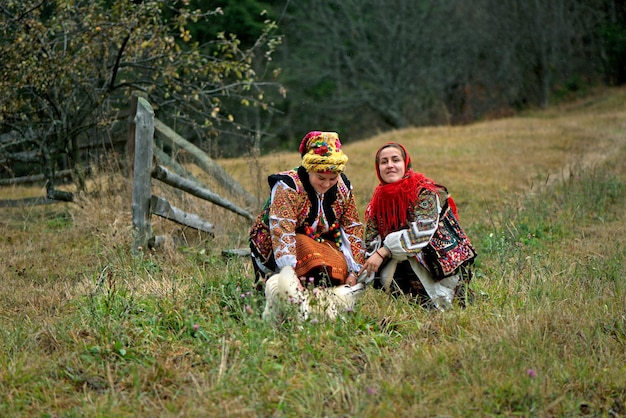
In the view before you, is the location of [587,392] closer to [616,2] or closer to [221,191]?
[221,191]

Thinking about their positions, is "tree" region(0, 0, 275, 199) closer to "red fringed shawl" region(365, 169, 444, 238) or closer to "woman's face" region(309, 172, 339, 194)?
"woman's face" region(309, 172, 339, 194)

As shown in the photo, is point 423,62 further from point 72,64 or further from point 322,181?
point 322,181

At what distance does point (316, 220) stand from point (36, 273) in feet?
9.17

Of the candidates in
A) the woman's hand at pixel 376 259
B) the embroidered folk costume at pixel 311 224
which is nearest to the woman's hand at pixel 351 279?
the embroidered folk costume at pixel 311 224

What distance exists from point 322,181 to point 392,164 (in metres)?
0.53

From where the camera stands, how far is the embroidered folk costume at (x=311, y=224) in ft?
15.3

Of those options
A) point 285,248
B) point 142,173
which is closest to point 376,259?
point 285,248

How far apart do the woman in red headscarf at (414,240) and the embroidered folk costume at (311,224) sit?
7.6 inches

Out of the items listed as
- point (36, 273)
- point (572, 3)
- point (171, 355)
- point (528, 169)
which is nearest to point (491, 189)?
point (528, 169)

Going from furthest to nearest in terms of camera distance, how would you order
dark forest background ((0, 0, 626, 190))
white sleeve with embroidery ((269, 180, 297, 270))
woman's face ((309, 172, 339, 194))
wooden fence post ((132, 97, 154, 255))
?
dark forest background ((0, 0, 626, 190)) < wooden fence post ((132, 97, 154, 255)) < woman's face ((309, 172, 339, 194)) < white sleeve with embroidery ((269, 180, 297, 270))

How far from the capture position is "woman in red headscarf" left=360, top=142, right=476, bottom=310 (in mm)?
4758

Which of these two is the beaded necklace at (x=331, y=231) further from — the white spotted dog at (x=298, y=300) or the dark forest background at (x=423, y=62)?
the dark forest background at (x=423, y=62)

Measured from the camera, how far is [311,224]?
489 centimetres

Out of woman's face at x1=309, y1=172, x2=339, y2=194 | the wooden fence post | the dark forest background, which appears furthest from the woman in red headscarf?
the dark forest background
